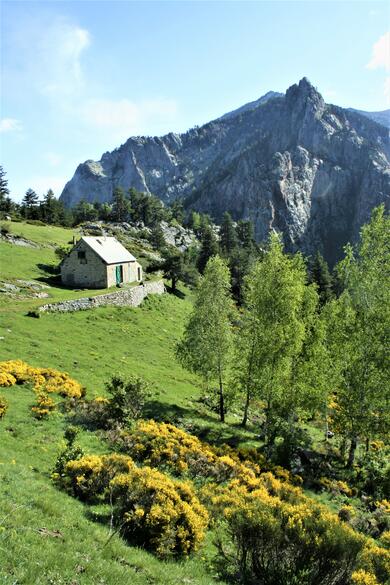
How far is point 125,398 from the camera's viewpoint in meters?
24.7

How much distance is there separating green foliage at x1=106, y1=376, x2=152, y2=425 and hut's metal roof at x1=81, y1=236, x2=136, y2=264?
1761 inches

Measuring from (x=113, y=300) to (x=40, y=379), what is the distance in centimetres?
3139

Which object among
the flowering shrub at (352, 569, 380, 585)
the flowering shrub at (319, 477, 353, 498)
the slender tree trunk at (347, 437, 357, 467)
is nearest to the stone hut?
the slender tree trunk at (347, 437, 357, 467)

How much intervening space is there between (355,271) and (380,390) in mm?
8541

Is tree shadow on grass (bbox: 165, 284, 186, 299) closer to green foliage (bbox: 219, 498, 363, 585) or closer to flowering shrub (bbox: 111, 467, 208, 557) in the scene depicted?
flowering shrub (bbox: 111, 467, 208, 557)

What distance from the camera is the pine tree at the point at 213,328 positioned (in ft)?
115

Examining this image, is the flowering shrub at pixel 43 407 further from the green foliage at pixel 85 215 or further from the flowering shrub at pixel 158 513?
the green foliage at pixel 85 215

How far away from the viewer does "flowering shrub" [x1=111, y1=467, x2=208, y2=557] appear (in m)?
13.1

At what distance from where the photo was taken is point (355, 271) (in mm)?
28656

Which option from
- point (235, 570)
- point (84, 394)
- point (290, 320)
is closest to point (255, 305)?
point (290, 320)

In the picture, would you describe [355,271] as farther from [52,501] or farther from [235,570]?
[52,501]

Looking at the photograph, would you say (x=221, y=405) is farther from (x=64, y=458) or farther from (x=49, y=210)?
(x=49, y=210)

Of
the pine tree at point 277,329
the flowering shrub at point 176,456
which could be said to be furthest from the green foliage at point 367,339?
the flowering shrub at point 176,456

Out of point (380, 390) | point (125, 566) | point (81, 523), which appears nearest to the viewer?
point (125, 566)
